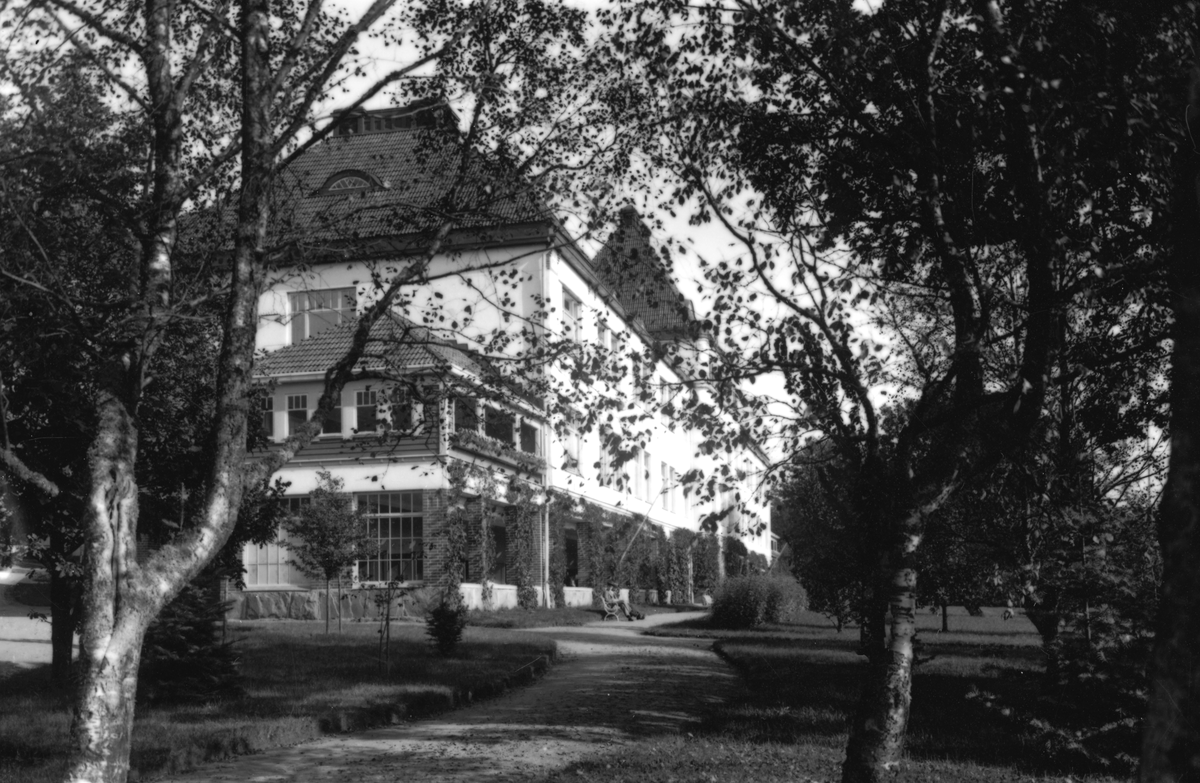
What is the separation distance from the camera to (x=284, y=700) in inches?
484

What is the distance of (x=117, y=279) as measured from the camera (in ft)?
37.5

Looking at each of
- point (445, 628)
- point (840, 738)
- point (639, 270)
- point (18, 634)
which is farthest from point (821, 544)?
point (18, 634)

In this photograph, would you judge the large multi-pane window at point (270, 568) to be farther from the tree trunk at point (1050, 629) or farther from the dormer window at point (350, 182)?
the tree trunk at point (1050, 629)

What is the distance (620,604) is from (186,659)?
20.9 metres

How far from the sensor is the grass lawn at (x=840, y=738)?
8633 mm

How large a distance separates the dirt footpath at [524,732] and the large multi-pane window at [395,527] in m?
11.0

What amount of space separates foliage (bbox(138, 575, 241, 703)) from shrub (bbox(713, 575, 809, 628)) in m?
18.2

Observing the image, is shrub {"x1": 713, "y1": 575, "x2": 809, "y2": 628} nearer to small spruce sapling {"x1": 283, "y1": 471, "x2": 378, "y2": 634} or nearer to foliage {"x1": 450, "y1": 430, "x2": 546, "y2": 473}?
small spruce sapling {"x1": 283, "y1": 471, "x2": 378, "y2": 634}

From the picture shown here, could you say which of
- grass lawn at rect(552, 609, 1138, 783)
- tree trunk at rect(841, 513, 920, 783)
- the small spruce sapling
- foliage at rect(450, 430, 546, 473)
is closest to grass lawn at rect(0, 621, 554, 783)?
the small spruce sapling

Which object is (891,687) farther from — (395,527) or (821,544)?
(395,527)

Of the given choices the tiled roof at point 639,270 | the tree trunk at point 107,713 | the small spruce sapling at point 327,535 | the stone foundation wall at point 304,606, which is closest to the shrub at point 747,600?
the stone foundation wall at point 304,606

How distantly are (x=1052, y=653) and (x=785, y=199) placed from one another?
440 centimetres

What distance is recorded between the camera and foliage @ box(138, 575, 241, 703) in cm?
1230

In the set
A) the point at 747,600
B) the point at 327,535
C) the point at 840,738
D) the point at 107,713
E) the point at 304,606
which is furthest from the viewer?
the point at 747,600
